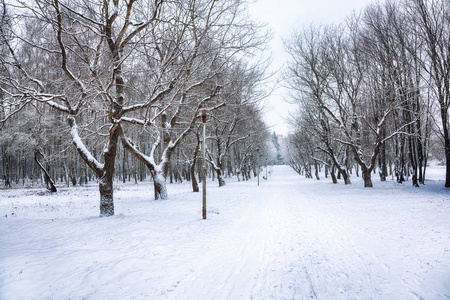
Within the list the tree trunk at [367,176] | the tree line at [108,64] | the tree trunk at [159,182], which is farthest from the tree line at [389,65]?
the tree trunk at [159,182]

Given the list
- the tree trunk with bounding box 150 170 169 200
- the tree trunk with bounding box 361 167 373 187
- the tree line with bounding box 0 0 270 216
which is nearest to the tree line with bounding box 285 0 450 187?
the tree trunk with bounding box 361 167 373 187

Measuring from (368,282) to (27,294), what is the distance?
5098 millimetres

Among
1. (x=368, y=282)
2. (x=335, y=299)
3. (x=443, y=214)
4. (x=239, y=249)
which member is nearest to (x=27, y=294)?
(x=239, y=249)

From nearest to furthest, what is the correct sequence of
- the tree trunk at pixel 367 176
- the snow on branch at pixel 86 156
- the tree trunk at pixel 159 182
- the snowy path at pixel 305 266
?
1. the snowy path at pixel 305 266
2. the snow on branch at pixel 86 156
3. the tree trunk at pixel 159 182
4. the tree trunk at pixel 367 176

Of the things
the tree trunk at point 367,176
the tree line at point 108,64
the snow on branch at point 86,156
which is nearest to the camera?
the tree line at point 108,64

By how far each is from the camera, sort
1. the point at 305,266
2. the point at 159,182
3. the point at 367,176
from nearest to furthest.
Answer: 1. the point at 305,266
2. the point at 159,182
3. the point at 367,176

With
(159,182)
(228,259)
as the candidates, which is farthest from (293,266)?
(159,182)

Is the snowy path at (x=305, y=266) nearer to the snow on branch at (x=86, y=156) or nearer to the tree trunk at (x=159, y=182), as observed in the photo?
the snow on branch at (x=86, y=156)

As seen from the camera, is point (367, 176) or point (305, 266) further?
point (367, 176)

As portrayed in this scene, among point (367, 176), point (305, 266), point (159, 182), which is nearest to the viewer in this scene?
point (305, 266)

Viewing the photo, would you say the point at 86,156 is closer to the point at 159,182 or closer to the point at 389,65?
the point at 159,182

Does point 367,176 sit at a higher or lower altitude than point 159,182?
lower

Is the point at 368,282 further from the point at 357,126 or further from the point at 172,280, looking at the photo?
the point at 357,126

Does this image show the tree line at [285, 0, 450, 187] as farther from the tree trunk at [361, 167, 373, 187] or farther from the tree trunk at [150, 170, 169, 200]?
the tree trunk at [150, 170, 169, 200]
